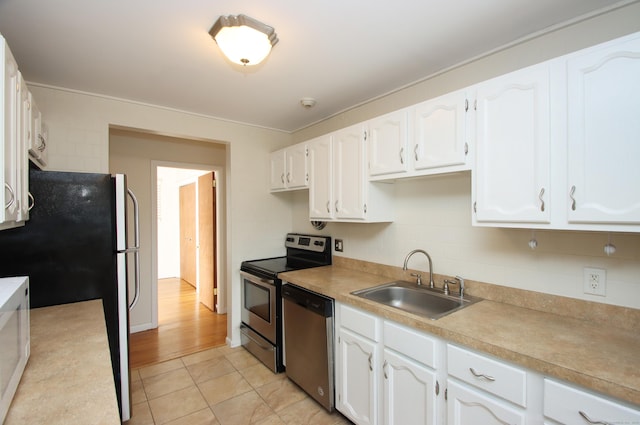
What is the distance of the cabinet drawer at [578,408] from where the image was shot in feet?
3.28

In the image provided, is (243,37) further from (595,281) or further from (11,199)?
(595,281)

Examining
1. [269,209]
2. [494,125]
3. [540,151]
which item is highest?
[494,125]

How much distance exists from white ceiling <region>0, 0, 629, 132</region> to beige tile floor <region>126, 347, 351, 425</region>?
2414 millimetres

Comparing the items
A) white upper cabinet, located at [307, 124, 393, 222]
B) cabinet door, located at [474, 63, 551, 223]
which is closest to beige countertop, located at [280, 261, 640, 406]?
cabinet door, located at [474, 63, 551, 223]

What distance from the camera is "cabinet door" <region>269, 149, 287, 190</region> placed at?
10.7 ft

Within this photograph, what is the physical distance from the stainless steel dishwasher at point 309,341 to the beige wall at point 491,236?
71cm

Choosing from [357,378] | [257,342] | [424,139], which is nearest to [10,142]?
[424,139]

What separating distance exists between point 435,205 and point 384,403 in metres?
1.31

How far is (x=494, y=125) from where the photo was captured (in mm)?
1587

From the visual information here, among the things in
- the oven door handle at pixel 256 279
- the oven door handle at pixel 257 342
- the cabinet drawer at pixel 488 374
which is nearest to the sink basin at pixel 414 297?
the cabinet drawer at pixel 488 374

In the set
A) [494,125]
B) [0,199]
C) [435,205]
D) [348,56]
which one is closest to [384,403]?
Result: [435,205]

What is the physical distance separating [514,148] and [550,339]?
882 millimetres

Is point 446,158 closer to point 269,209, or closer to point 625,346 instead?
point 625,346

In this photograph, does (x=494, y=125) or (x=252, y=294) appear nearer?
(x=494, y=125)
